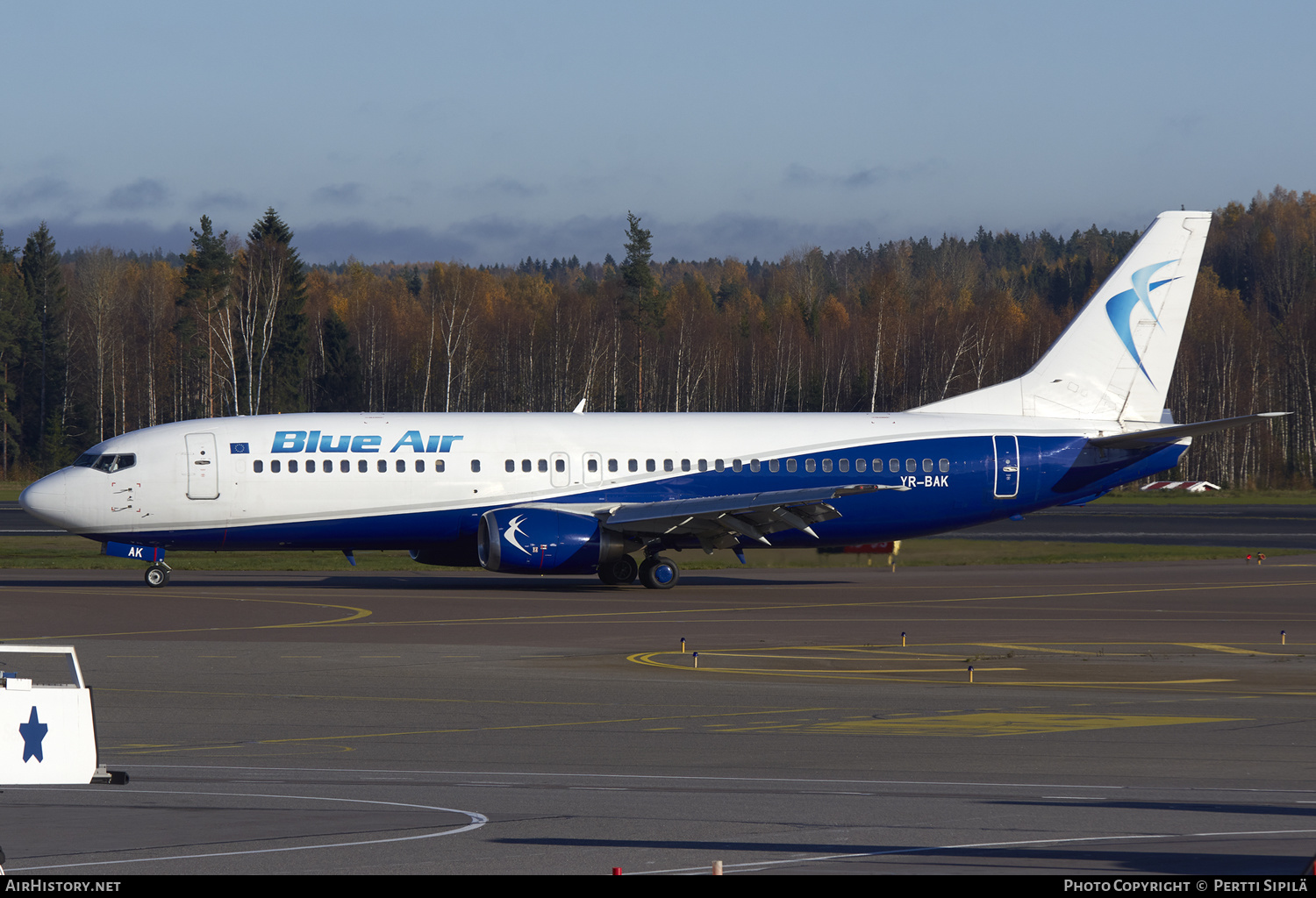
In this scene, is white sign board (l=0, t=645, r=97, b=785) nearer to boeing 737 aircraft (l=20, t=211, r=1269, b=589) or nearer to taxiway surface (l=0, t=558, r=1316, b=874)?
taxiway surface (l=0, t=558, r=1316, b=874)

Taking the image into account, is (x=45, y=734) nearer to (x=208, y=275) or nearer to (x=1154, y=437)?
(x=1154, y=437)

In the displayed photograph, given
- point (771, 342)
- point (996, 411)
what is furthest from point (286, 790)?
point (771, 342)

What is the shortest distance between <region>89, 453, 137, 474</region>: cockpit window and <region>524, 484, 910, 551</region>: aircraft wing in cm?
1024

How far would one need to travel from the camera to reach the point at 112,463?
115ft

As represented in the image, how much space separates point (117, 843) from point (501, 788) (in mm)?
3545

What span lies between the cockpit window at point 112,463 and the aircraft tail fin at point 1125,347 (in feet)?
69.4

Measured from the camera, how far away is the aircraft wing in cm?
3453

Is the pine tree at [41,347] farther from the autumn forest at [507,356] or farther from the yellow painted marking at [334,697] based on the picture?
the yellow painted marking at [334,697]

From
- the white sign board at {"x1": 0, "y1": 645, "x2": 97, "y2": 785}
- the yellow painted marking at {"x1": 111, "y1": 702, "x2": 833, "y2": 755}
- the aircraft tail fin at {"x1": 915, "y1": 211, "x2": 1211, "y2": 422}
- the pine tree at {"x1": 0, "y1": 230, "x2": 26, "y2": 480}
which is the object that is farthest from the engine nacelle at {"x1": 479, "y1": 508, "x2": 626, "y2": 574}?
the pine tree at {"x1": 0, "y1": 230, "x2": 26, "y2": 480}

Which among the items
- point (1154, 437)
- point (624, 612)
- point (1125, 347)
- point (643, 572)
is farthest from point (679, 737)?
point (1125, 347)

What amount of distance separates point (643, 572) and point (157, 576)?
12.2 meters

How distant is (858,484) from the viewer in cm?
3669
